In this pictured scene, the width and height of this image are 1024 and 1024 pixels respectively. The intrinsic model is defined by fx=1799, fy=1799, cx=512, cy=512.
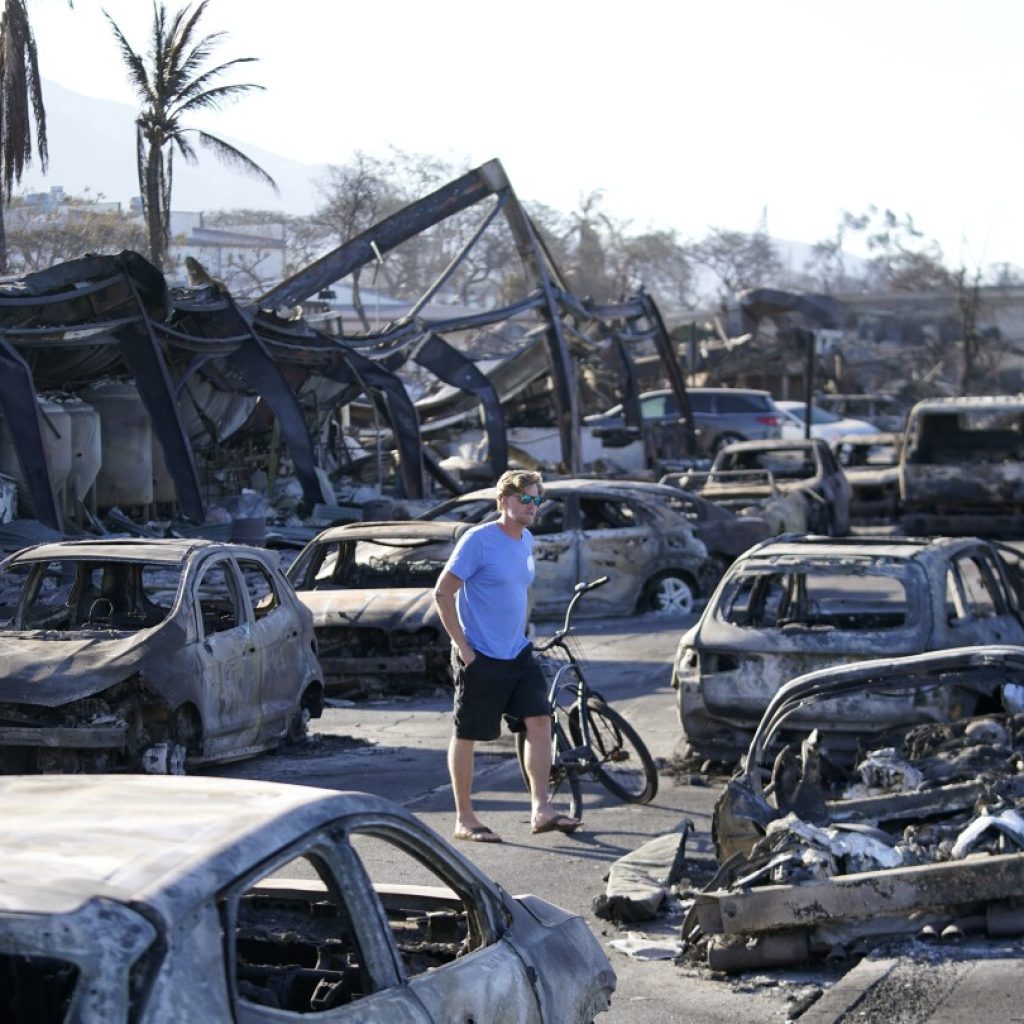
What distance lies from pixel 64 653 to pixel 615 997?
491cm

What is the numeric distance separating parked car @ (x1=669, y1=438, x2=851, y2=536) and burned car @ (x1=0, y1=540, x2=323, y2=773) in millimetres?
10833

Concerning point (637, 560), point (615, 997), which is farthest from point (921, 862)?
point (637, 560)

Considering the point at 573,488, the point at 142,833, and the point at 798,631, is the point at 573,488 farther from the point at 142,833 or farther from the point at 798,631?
the point at 142,833

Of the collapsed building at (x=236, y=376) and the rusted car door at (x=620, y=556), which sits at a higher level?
the collapsed building at (x=236, y=376)

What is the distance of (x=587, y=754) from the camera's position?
994 cm

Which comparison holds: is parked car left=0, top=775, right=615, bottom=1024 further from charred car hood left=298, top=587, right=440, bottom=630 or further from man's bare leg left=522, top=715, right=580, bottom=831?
charred car hood left=298, top=587, right=440, bottom=630

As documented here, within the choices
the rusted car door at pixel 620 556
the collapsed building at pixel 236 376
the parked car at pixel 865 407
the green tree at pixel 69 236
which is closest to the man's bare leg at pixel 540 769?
the rusted car door at pixel 620 556

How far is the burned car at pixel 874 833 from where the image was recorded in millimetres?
6879

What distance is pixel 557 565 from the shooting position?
19031 millimetres

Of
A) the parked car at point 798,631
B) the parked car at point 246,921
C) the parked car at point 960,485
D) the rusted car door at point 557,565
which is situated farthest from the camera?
the parked car at point 960,485

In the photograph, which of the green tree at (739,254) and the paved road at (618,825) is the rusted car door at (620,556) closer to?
the paved road at (618,825)

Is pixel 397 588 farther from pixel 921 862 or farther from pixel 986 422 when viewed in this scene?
pixel 986 422

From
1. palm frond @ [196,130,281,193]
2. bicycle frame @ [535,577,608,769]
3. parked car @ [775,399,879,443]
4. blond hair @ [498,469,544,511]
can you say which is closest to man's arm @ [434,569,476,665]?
blond hair @ [498,469,544,511]

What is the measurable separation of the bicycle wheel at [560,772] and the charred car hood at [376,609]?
13.3 ft
